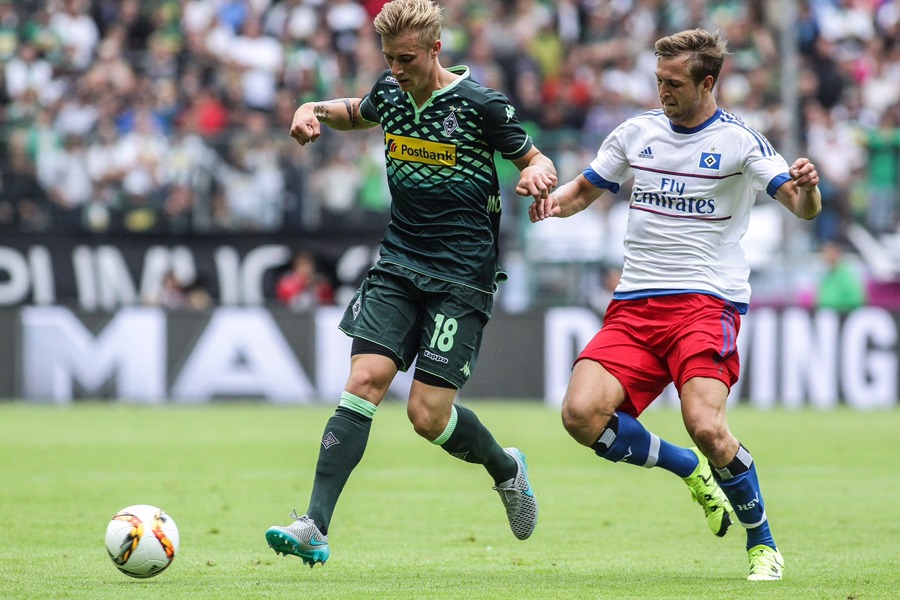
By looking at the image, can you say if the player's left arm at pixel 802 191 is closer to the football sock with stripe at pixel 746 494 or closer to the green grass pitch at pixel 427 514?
the football sock with stripe at pixel 746 494

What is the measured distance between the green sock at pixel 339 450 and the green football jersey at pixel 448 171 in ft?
2.43

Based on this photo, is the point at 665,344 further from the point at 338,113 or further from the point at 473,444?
the point at 338,113

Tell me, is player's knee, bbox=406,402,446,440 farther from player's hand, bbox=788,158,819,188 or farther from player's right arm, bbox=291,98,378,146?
player's hand, bbox=788,158,819,188

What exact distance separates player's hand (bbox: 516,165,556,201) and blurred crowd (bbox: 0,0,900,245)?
11.2m

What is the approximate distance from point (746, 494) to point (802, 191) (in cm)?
137

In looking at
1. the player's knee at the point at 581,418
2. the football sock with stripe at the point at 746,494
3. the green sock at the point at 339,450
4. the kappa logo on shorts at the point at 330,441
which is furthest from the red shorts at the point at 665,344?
the kappa logo on shorts at the point at 330,441

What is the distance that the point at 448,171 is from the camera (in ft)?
21.9

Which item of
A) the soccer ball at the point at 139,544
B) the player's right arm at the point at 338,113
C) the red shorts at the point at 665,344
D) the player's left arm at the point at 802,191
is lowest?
the soccer ball at the point at 139,544

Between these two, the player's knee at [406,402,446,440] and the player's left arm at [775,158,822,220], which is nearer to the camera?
the player's left arm at [775,158,822,220]

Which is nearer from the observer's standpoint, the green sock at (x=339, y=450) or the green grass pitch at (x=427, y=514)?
the green grass pitch at (x=427, y=514)

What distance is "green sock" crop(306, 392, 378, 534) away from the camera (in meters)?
6.16

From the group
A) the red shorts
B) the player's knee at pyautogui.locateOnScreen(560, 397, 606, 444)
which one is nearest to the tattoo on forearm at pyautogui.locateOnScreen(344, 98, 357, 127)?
the red shorts

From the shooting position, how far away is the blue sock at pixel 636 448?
6.81 m

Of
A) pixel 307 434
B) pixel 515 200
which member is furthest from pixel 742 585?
pixel 515 200
